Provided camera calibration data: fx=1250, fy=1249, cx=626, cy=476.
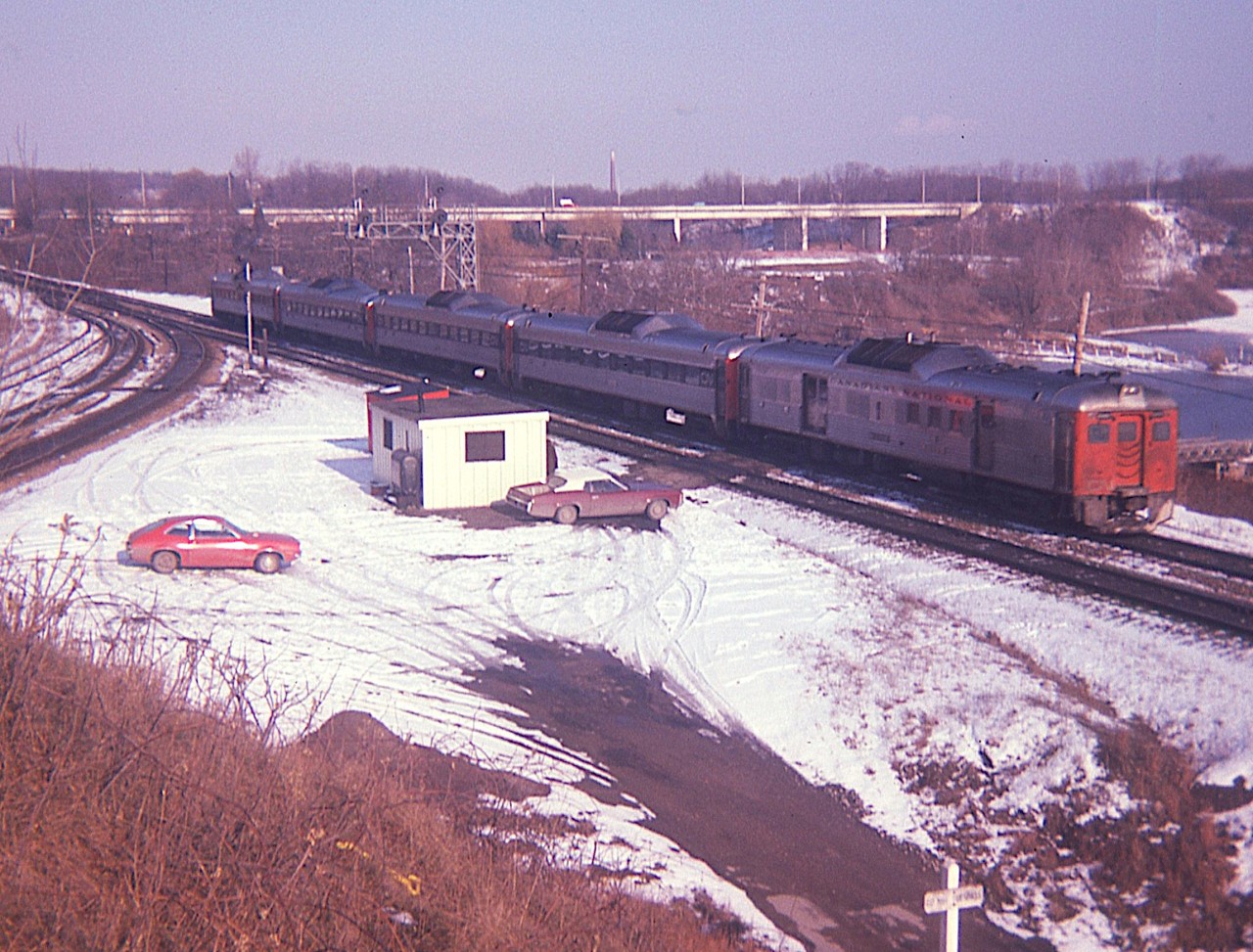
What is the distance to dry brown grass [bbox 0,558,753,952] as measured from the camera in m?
5.89

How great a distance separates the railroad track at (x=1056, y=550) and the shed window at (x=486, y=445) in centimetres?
497

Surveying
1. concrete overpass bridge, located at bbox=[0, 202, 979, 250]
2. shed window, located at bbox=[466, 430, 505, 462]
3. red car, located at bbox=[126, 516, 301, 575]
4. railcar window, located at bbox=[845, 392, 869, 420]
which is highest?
concrete overpass bridge, located at bbox=[0, 202, 979, 250]

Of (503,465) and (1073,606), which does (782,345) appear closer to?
(503,465)

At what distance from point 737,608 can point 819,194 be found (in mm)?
130596

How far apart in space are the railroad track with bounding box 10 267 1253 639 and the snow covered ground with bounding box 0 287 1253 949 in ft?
1.73

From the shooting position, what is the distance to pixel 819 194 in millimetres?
144000

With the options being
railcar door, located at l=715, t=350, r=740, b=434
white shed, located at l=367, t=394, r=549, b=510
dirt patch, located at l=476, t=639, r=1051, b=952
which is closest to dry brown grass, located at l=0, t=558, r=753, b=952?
dirt patch, located at l=476, t=639, r=1051, b=952

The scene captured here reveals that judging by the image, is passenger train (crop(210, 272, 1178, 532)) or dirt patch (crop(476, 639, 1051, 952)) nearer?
dirt patch (crop(476, 639, 1051, 952))

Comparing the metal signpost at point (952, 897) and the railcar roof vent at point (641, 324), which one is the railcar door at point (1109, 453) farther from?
the metal signpost at point (952, 897)

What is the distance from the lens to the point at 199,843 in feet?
21.2

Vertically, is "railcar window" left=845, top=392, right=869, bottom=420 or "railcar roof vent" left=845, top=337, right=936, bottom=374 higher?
"railcar roof vent" left=845, top=337, right=936, bottom=374

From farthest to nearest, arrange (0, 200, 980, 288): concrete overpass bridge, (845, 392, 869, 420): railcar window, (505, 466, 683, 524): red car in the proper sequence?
(0, 200, 980, 288): concrete overpass bridge
(845, 392, 869, 420): railcar window
(505, 466, 683, 524): red car

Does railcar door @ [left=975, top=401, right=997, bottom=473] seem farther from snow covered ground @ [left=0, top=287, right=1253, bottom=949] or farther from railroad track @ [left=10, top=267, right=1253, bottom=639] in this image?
snow covered ground @ [left=0, top=287, right=1253, bottom=949]

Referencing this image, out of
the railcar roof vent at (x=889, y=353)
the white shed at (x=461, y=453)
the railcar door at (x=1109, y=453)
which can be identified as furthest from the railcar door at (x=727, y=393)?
the railcar door at (x=1109, y=453)
